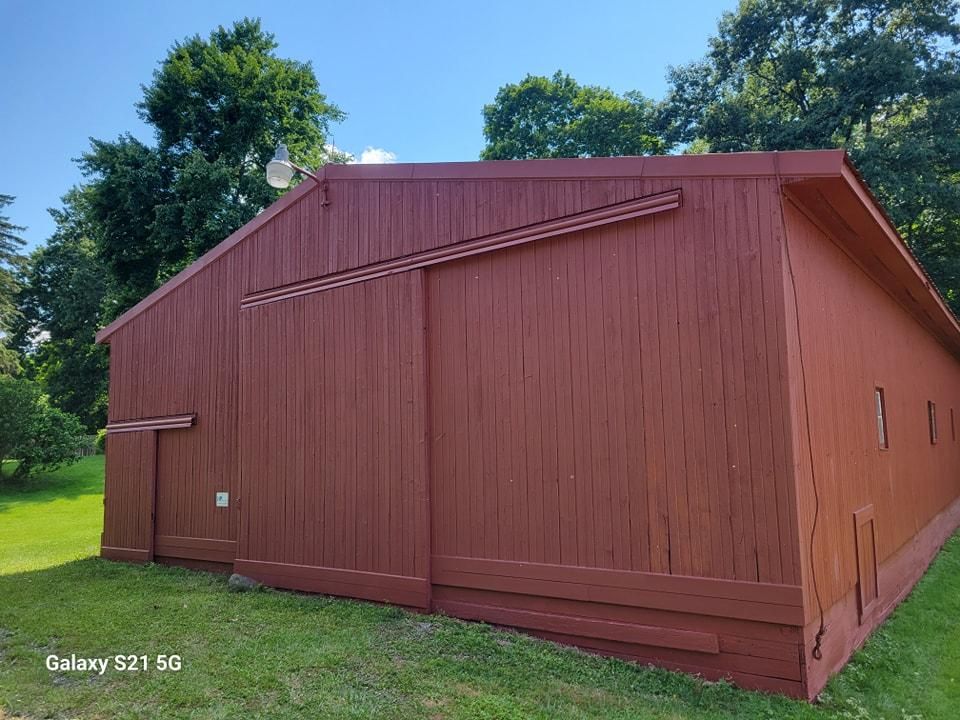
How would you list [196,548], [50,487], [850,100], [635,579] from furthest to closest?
[50,487] < [850,100] < [196,548] < [635,579]

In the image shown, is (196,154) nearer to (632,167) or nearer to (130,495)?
(130,495)

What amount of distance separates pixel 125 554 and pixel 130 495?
803 millimetres

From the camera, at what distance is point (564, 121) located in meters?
26.7

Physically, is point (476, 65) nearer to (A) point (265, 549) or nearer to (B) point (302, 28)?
(B) point (302, 28)

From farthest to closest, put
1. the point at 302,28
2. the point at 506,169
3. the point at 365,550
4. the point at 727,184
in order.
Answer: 1. the point at 302,28
2. the point at 365,550
3. the point at 506,169
4. the point at 727,184

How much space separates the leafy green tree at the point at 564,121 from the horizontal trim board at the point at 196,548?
2026cm

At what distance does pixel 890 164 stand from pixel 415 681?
58.1 ft

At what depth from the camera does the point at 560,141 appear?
2609 cm

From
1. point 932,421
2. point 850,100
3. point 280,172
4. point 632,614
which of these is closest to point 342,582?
point 632,614

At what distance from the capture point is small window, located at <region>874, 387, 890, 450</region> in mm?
6634

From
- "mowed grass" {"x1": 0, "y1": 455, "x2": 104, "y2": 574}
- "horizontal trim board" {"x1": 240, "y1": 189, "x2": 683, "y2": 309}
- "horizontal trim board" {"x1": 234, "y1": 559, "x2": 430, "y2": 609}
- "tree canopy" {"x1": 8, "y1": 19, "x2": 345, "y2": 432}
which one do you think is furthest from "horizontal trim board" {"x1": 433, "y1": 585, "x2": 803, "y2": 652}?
"tree canopy" {"x1": 8, "y1": 19, "x2": 345, "y2": 432}

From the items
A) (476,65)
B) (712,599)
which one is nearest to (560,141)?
(476,65)

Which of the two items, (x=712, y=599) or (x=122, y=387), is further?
(x=122, y=387)

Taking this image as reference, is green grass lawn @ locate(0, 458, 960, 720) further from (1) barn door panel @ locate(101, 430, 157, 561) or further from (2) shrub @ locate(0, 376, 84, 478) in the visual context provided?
(2) shrub @ locate(0, 376, 84, 478)
